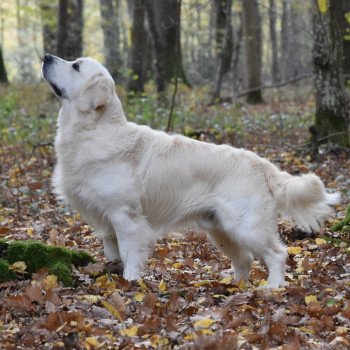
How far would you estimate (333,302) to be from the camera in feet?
15.3

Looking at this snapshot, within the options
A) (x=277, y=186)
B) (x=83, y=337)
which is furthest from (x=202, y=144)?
(x=83, y=337)

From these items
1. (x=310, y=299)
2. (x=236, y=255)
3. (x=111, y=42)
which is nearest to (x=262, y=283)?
(x=236, y=255)

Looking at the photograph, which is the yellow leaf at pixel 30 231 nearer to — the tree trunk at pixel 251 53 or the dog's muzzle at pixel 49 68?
the dog's muzzle at pixel 49 68

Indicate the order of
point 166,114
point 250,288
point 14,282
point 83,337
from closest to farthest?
point 83,337
point 14,282
point 250,288
point 166,114

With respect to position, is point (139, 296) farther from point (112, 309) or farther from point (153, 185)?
point (153, 185)

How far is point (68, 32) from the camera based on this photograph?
60.8ft

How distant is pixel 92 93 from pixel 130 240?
1.41 m

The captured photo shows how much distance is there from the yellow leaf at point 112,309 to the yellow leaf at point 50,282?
0.51 meters

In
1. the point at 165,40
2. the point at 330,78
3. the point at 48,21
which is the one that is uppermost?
the point at 48,21

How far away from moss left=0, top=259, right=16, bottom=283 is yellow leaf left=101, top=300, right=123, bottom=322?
3.09 feet

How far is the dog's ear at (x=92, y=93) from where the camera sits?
19.5 feet

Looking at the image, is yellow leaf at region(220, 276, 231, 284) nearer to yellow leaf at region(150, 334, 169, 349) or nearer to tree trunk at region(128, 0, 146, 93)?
yellow leaf at region(150, 334, 169, 349)

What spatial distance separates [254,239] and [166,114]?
9.36m

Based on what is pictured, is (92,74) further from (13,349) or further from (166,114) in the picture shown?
(166,114)
